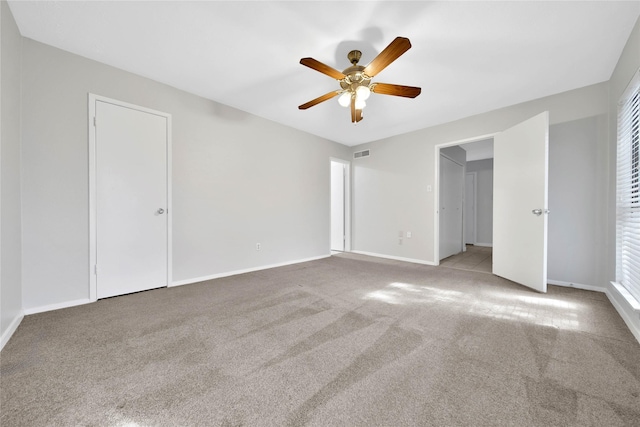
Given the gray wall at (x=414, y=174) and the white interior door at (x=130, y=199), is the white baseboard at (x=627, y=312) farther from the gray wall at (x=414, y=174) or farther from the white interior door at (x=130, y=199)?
the white interior door at (x=130, y=199)

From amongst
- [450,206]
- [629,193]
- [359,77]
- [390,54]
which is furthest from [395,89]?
[450,206]

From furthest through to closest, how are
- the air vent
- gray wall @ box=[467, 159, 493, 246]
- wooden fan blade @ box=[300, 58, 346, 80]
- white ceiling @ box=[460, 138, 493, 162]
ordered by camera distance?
gray wall @ box=[467, 159, 493, 246] < the air vent < white ceiling @ box=[460, 138, 493, 162] < wooden fan blade @ box=[300, 58, 346, 80]

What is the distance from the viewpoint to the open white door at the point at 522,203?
9.09ft

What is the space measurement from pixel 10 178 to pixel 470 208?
8.66 meters

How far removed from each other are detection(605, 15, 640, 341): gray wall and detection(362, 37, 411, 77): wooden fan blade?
1930 millimetres

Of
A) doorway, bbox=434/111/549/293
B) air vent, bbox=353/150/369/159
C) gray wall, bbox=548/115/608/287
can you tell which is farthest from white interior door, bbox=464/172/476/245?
gray wall, bbox=548/115/608/287

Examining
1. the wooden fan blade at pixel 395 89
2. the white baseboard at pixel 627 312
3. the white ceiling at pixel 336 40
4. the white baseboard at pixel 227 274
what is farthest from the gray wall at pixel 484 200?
the wooden fan blade at pixel 395 89

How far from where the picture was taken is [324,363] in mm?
1462

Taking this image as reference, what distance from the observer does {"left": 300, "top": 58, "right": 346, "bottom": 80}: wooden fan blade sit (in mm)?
1924

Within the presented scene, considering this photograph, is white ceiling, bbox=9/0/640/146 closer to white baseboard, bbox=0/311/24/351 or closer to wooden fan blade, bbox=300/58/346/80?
wooden fan blade, bbox=300/58/346/80

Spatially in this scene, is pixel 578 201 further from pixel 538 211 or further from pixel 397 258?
pixel 397 258

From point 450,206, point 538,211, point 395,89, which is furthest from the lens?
point 450,206

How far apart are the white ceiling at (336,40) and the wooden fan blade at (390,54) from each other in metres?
0.26

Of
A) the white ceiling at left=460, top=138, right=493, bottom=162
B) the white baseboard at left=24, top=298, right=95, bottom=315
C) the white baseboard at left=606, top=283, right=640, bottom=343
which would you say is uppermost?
the white ceiling at left=460, top=138, right=493, bottom=162
